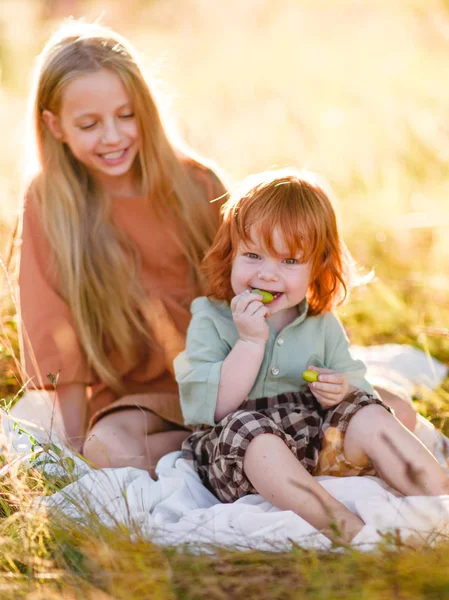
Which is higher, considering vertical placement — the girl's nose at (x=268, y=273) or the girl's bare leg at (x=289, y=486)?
the girl's nose at (x=268, y=273)

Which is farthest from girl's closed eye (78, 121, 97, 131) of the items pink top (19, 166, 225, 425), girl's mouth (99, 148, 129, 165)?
pink top (19, 166, 225, 425)

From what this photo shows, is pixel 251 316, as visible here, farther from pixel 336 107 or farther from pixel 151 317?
pixel 336 107

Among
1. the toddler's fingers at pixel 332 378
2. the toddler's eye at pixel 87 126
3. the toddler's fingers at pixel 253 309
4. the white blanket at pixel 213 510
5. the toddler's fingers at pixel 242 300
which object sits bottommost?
the white blanket at pixel 213 510

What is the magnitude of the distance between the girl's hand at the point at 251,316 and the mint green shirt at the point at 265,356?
0.41 feet

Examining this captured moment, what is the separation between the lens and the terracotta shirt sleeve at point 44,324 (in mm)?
2803

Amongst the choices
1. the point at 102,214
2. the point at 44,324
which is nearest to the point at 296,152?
the point at 102,214

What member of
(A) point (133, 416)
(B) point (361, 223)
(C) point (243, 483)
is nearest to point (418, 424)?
(C) point (243, 483)

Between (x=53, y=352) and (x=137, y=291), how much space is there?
39cm

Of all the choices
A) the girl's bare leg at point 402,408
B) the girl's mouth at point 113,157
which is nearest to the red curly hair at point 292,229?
the girl's bare leg at point 402,408

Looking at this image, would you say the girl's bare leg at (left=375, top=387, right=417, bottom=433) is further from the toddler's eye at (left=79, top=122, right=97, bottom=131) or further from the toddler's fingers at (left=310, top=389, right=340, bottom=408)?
the toddler's eye at (left=79, top=122, right=97, bottom=131)

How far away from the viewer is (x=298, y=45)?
783 centimetres

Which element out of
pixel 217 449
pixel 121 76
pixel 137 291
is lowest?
pixel 217 449

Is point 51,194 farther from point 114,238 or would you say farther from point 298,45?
point 298,45

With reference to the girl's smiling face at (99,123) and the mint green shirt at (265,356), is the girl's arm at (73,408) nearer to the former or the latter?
the mint green shirt at (265,356)
